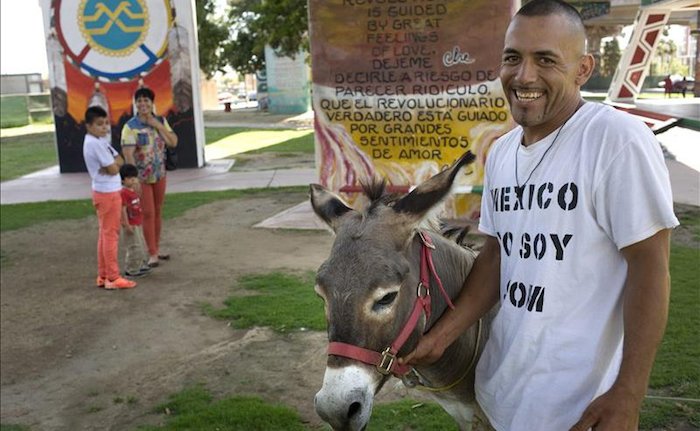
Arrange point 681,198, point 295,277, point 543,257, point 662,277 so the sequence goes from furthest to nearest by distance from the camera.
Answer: point 681,198, point 295,277, point 543,257, point 662,277

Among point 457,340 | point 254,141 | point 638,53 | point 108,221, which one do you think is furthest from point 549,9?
point 254,141

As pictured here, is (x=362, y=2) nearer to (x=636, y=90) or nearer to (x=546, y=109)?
(x=546, y=109)

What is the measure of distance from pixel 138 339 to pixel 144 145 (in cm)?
259

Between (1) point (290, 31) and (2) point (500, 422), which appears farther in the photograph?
(1) point (290, 31)

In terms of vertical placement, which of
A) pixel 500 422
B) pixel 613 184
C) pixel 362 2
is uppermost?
pixel 362 2

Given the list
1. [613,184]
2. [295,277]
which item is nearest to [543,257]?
[613,184]

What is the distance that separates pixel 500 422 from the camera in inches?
84.7

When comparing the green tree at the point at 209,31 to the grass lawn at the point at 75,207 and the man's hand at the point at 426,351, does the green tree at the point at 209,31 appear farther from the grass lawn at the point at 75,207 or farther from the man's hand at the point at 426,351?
the man's hand at the point at 426,351

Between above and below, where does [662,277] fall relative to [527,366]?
above

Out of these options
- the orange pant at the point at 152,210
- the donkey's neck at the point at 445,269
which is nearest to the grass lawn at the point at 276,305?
the orange pant at the point at 152,210

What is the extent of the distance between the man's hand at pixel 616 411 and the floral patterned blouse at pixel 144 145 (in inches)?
265

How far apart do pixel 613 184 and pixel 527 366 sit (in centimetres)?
62

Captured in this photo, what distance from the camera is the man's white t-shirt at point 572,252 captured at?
1718mm

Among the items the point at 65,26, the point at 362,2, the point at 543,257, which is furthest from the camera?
the point at 65,26
